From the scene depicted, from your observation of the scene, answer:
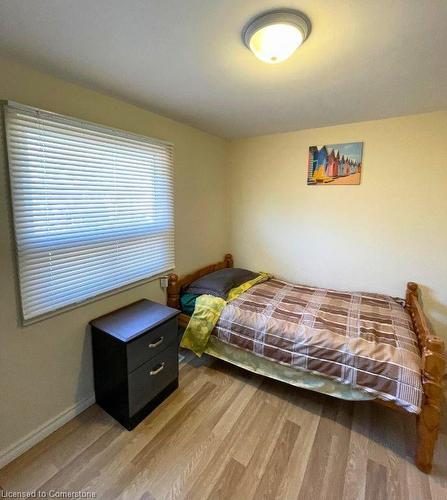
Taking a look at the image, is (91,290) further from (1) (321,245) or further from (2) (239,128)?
(1) (321,245)

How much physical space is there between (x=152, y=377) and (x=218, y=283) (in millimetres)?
1054

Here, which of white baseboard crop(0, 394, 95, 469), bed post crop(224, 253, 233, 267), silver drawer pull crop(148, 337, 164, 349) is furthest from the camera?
bed post crop(224, 253, 233, 267)

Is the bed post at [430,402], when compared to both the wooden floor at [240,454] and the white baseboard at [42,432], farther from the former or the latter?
the white baseboard at [42,432]

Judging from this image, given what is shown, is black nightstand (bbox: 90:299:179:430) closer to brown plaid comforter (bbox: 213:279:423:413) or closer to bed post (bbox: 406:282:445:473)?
brown plaid comforter (bbox: 213:279:423:413)

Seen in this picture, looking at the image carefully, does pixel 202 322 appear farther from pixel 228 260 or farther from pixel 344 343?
pixel 228 260

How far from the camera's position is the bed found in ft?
4.74

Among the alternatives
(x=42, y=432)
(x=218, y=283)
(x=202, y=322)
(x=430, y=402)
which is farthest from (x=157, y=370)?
(x=430, y=402)

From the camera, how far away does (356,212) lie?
265cm

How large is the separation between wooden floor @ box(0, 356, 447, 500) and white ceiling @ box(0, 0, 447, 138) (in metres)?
2.28

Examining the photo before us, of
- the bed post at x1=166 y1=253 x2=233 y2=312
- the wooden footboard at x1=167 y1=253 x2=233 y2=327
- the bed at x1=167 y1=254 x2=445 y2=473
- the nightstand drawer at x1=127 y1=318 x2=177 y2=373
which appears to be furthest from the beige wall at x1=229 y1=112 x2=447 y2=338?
the nightstand drawer at x1=127 y1=318 x2=177 y2=373

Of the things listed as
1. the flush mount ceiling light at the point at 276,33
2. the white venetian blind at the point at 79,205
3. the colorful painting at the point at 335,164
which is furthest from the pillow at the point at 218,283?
the flush mount ceiling light at the point at 276,33

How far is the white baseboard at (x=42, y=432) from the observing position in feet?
4.92

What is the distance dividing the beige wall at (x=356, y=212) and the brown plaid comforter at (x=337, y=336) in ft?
1.08

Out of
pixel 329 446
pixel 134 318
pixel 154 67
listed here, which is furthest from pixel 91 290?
pixel 329 446
